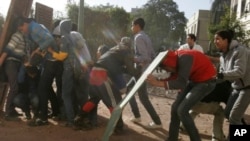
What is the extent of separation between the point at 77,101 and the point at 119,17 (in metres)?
39.6

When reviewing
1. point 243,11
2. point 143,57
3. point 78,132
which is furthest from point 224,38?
point 243,11

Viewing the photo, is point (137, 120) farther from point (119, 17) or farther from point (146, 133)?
point (119, 17)

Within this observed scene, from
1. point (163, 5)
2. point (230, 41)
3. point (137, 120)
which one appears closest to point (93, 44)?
point (137, 120)

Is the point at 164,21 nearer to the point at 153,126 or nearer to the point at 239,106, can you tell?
the point at 153,126

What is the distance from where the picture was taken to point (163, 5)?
8125 cm

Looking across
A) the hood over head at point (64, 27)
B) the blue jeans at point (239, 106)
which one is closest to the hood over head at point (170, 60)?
the blue jeans at point (239, 106)

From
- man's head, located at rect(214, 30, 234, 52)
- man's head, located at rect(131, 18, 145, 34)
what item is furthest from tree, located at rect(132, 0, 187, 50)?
man's head, located at rect(214, 30, 234, 52)

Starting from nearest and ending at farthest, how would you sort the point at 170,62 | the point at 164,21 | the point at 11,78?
the point at 170,62
the point at 11,78
the point at 164,21

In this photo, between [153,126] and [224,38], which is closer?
[224,38]

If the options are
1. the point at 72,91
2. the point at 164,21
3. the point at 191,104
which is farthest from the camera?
the point at 164,21

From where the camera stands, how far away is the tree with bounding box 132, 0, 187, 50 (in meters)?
71.6

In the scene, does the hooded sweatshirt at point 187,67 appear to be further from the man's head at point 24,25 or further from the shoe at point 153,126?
the man's head at point 24,25

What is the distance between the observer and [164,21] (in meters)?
77.3

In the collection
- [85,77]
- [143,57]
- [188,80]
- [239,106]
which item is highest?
[143,57]
